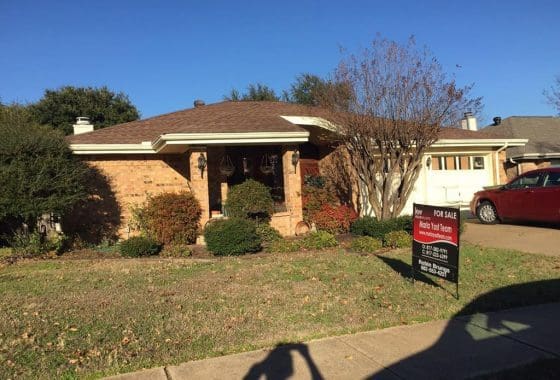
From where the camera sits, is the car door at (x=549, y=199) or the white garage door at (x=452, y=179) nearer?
the car door at (x=549, y=199)

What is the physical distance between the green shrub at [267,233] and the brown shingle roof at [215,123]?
2.41 meters

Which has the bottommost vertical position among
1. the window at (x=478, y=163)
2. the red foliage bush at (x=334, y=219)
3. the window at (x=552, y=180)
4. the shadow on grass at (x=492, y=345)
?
the shadow on grass at (x=492, y=345)

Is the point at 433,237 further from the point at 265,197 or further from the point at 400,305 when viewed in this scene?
the point at 265,197

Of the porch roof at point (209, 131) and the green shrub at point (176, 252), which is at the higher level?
the porch roof at point (209, 131)

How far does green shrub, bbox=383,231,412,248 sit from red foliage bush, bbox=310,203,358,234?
2.34m

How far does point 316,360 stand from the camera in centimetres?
450

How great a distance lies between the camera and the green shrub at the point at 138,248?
1059 centimetres

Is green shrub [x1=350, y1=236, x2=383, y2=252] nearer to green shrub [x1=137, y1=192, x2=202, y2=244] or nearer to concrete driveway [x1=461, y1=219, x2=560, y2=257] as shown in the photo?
concrete driveway [x1=461, y1=219, x2=560, y2=257]

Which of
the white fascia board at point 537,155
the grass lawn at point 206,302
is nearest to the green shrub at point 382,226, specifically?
the grass lawn at point 206,302

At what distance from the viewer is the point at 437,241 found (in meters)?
6.65

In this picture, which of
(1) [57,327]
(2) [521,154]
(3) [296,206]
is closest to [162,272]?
(1) [57,327]

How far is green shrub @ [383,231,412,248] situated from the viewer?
1060cm

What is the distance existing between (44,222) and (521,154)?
1840 cm

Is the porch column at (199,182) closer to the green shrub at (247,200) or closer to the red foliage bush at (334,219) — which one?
the green shrub at (247,200)
